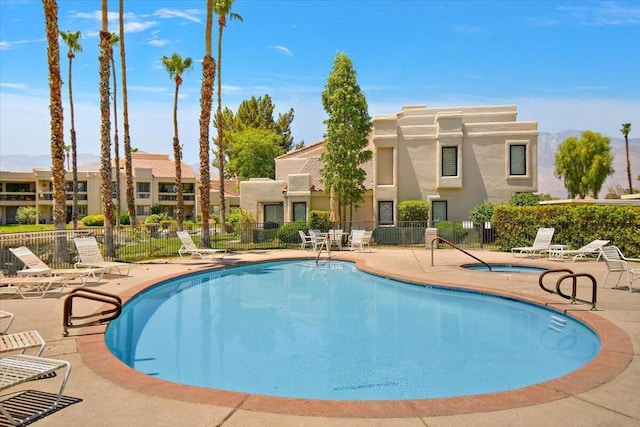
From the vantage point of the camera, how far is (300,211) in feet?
98.5

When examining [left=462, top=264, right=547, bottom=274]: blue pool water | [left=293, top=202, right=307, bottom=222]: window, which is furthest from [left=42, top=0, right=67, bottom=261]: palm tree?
[left=293, top=202, right=307, bottom=222]: window

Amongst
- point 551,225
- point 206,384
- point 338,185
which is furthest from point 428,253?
point 206,384

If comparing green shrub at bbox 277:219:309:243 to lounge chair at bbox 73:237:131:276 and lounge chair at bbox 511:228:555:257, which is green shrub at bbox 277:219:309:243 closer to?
lounge chair at bbox 511:228:555:257

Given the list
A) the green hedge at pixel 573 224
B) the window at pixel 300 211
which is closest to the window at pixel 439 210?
the green hedge at pixel 573 224

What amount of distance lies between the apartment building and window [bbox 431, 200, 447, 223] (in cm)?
3614

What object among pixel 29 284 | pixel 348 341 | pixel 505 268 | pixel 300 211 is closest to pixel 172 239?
pixel 300 211

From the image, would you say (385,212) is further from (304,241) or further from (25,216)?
(25,216)

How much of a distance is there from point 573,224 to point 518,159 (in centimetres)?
902

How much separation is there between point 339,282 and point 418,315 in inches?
188

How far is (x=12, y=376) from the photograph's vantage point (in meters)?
4.42

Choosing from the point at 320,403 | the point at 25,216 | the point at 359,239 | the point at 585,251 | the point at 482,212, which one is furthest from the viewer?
the point at 25,216

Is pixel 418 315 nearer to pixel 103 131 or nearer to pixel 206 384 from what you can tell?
pixel 206 384

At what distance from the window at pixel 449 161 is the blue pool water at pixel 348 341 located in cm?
1630

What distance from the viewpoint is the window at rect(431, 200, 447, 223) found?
29188mm
